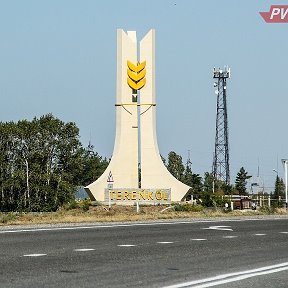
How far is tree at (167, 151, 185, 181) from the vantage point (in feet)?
433

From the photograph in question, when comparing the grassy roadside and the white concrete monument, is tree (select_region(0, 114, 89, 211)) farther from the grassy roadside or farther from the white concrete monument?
the grassy roadside

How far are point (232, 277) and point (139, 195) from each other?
51523mm

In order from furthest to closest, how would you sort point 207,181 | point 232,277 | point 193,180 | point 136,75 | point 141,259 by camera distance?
point 207,181, point 193,180, point 136,75, point 141,259, point 232,277

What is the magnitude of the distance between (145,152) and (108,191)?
180 inches

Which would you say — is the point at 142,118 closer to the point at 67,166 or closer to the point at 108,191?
the point at 108,191

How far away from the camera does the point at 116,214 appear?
45.6 meters

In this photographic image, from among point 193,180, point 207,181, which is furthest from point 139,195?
point 207,181

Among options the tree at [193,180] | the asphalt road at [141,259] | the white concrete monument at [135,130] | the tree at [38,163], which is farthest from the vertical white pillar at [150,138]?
the tree at [193,180]

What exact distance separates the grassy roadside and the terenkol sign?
6.75 ft

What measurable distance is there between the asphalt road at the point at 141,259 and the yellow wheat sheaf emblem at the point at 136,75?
40096 mm

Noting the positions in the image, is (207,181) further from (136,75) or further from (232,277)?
(232,277)

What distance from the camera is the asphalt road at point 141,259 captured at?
12148mm

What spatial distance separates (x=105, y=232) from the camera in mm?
25406

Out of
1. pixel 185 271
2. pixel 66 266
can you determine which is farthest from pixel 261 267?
pixel 66 266
